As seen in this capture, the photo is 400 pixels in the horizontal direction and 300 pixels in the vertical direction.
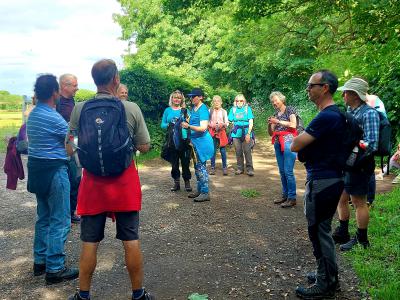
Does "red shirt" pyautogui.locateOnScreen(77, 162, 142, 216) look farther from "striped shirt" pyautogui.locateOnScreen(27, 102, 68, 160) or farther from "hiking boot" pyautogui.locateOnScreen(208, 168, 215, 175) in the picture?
"hiking boot" pyautogui.locateOnScreen(208, 168, 215, 175)

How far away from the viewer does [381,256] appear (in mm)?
4379

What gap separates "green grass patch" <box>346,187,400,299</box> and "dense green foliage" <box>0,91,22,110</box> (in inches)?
1734

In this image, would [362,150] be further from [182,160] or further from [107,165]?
[182,160]

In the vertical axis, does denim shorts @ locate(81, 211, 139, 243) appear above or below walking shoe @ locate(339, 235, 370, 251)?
above

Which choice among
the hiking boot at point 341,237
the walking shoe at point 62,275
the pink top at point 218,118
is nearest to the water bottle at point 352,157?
the hiking boot at point 341,237

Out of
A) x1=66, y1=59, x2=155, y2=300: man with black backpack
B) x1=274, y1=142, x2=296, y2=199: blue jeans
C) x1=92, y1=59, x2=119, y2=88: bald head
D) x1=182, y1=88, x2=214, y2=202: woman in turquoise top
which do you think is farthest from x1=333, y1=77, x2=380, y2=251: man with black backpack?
x1=182, y1=88, x2=214, y2=202: woman in turquoise top

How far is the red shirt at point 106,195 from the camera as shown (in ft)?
10.4

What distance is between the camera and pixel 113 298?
11.9 ft

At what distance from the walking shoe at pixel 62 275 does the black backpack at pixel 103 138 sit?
1.47 m

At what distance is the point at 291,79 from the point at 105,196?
20502 mm

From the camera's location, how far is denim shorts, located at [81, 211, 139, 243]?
324 cm

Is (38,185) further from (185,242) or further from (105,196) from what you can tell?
(185,242)

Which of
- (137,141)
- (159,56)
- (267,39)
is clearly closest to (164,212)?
(137,141)

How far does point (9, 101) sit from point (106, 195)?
48.1 metres
